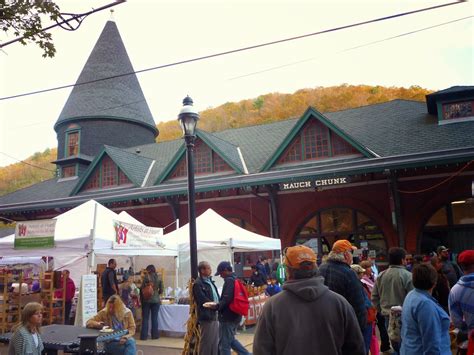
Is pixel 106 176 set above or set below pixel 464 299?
above

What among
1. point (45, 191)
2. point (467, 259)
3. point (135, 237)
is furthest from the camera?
point (45, 191)

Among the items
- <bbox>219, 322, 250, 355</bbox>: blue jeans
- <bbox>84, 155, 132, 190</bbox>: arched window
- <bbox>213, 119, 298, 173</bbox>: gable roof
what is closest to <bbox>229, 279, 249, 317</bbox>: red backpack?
<bbox>219, 322, 250, 355</bbox>: blue jeans

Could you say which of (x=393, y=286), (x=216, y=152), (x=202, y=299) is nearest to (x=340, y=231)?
(x=216, y=152)

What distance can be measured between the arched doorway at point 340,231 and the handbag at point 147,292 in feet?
27.1

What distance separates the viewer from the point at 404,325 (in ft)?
13.1

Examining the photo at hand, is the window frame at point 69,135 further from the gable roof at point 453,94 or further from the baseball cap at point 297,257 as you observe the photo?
the baseball cap at point 297,257

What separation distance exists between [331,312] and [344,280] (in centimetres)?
193

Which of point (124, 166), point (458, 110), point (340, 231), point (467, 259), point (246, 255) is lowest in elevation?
point (467, 259)

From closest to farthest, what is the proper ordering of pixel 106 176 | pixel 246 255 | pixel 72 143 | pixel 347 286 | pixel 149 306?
pixel 347 286
pixel 149 306
pixel 246 255
pixel 106 176
pixel 72 143

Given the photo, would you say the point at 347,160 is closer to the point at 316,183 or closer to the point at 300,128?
the point at 316,183

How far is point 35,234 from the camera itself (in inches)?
419

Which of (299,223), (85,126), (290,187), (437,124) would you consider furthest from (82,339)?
(85,126)

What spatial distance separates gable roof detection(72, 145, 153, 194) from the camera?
21.3 meters

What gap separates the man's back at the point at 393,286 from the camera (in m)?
6.14
